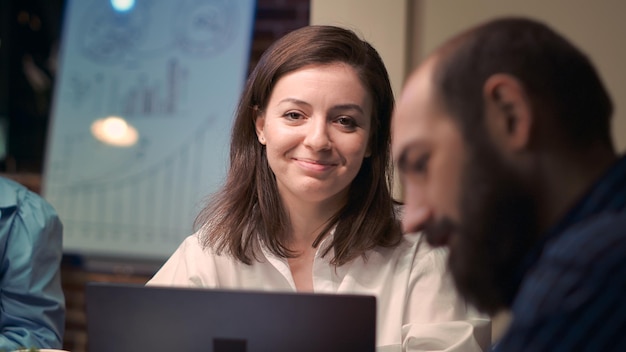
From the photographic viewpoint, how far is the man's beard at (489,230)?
0.92 m

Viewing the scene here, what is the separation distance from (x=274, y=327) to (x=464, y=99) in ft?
1.66

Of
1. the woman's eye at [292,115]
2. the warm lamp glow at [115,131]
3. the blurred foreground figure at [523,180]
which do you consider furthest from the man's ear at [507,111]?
the warm lamp glow at [115,131]

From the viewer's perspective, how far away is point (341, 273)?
1934 mm

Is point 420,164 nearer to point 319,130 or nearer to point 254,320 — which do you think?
point 254,320

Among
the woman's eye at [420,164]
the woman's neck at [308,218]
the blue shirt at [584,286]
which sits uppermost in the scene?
the woman's eye at [420,164]

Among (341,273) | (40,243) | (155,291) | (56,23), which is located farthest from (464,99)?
(56,23)

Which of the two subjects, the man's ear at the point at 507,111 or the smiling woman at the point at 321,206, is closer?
the man's ear at the point at 507,111

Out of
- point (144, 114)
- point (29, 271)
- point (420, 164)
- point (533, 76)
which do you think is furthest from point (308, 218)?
point (144, 114)

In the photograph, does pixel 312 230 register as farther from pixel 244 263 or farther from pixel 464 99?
pixel 464 99

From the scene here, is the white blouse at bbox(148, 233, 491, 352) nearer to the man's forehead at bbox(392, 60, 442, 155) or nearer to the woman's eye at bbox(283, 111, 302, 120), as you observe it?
the woman's eye at bbox(283, 111, 302, 120)

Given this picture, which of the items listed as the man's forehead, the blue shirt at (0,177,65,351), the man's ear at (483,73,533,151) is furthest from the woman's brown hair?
the man's ear at (483,73,533,151)

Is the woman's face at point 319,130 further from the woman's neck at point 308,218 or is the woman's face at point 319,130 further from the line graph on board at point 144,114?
the line graph on board at point 144,114

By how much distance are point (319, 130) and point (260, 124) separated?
0.24 meters

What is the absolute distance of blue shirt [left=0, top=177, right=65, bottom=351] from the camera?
1978 mm
